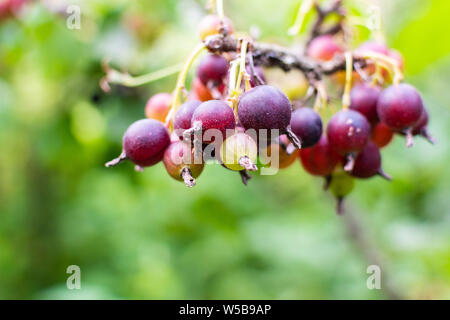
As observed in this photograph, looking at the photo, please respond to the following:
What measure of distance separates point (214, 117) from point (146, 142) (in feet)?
0.90

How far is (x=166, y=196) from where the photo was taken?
408cm

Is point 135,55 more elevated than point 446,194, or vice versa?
point 135,55

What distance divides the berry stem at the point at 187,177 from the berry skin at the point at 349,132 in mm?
462

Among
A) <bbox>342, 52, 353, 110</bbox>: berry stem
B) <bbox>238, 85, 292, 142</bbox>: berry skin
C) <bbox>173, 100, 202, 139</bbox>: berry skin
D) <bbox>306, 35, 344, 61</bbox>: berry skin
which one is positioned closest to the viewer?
<bbox>238, 85, 292, 142</bbox>: berry skin

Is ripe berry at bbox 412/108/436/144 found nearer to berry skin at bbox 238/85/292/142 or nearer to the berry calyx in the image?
berry skin at bbox 238/85/292/142

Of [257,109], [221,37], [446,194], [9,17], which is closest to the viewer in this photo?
[257,109]

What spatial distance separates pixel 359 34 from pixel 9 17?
2.17 m

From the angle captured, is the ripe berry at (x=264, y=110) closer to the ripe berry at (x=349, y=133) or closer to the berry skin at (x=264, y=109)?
the berry skin at (x=264, y=109)

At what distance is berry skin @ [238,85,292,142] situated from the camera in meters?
1.15

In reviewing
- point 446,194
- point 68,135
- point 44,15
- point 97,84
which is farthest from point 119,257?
point 446,194

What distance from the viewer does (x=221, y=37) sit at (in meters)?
1.38

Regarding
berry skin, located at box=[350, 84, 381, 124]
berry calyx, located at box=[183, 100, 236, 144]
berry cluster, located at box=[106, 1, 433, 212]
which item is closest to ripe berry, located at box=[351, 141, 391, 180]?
berry cluster, located at box=[106, 1, 433, 212]

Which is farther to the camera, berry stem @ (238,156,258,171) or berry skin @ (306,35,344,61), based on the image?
berry skin @ (306,35,344,61)
